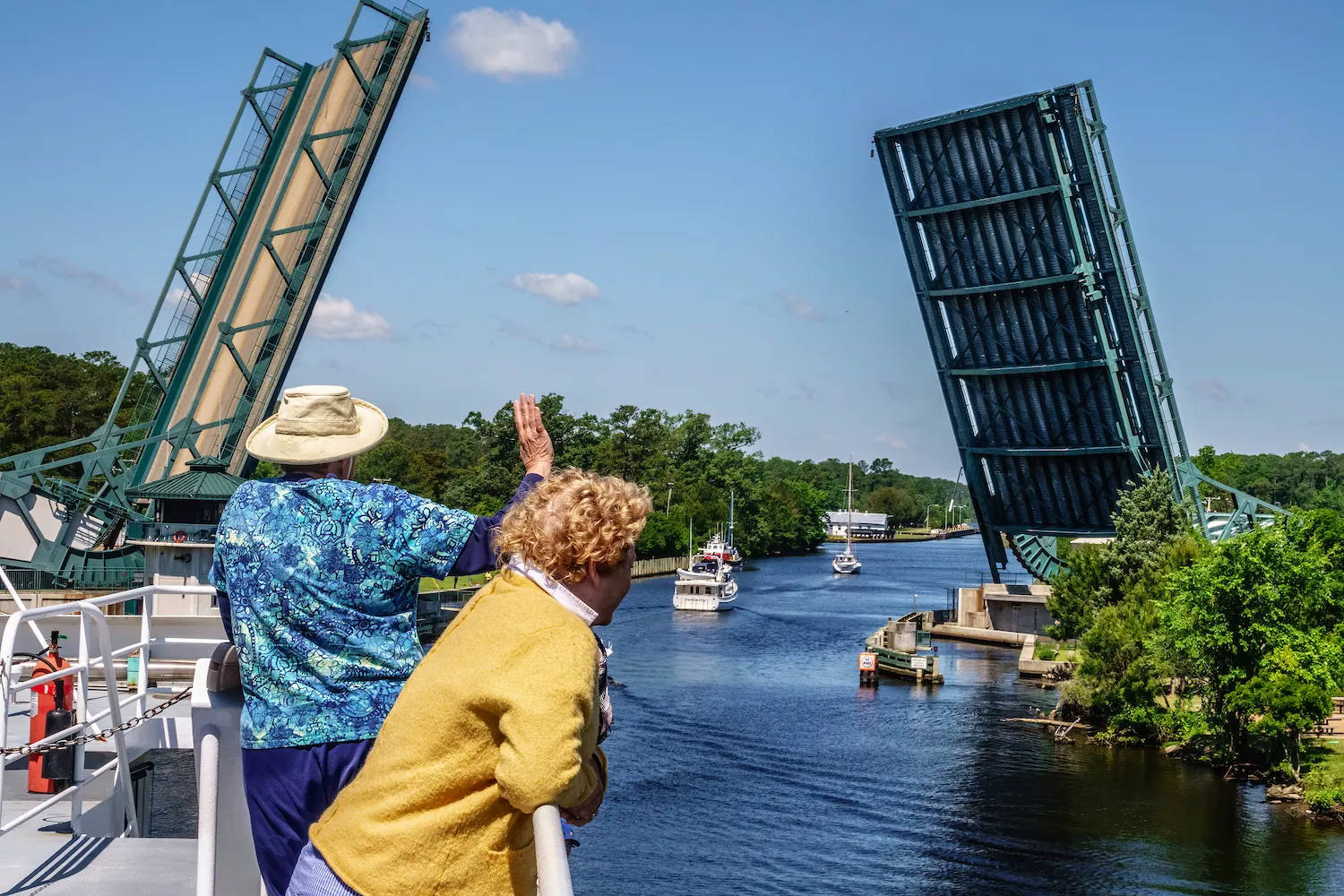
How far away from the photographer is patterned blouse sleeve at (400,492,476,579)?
206cm

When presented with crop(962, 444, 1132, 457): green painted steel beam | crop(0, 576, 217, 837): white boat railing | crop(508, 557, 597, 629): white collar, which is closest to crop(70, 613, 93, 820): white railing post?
crop(0, 576, 217, 837): white boat railing

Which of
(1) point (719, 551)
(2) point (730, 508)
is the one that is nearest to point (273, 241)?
(1) point (719, 551)

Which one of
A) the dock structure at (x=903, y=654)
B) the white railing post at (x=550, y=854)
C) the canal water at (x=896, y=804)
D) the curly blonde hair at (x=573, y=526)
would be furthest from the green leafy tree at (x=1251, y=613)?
the white railing post at (x=550, y=854)

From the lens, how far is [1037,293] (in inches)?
786

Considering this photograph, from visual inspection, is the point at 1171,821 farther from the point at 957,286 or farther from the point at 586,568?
the point at 586,568

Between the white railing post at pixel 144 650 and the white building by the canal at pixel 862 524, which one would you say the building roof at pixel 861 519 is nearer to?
the white building by the canal at pixel 862 524

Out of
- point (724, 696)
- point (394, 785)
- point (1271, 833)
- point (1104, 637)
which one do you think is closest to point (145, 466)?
point (724, 696)

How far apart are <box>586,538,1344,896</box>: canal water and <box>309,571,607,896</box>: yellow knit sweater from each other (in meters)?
12.1

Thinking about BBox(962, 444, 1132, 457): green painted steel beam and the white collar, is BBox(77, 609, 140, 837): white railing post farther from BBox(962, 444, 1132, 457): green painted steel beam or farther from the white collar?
BBox(962, 444, 1132, 457): green painted steel beam

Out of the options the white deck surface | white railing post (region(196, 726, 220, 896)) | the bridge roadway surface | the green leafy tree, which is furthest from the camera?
the bridge roadway surface

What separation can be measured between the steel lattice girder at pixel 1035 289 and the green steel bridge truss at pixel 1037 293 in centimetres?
2

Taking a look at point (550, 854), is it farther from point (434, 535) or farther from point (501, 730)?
point (434, 535)

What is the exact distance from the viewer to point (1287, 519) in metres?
18.6

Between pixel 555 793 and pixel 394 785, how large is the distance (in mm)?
210
